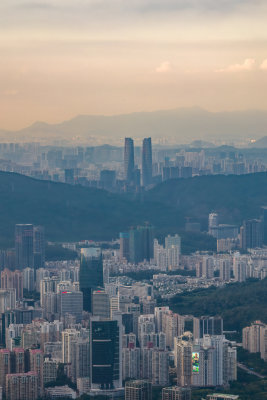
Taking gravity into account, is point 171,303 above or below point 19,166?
below

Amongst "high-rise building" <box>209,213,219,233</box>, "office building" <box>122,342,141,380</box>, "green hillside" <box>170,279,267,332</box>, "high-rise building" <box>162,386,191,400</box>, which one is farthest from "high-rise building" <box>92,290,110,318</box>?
"high-rise building" <box>209,213,219,233</box>

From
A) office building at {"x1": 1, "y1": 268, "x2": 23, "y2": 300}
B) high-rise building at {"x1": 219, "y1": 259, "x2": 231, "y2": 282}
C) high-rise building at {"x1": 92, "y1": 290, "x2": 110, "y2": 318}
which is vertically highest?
high-rise building at {"x1": 219, "y1": 259, "x2": 231, "y2": 282}

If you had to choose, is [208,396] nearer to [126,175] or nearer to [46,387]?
[46,387]

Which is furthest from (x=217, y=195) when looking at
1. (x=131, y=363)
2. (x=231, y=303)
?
(x=131, y=363)

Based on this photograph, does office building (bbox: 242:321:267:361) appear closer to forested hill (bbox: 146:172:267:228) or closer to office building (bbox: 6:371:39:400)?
office building (bbox: 6:371:39:400)

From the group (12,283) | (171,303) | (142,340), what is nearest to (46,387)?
(142,340)

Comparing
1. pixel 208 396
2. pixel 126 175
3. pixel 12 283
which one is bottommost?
pixel 208 396
